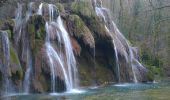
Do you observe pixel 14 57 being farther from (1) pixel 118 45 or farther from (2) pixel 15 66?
(1) pixel 118 45

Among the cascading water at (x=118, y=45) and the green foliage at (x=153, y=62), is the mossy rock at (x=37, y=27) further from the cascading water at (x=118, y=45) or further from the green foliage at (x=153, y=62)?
the green foliage at (x=153, y=62)

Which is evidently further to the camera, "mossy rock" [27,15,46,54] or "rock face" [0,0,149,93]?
"mossy rock" [27,15,46,54]

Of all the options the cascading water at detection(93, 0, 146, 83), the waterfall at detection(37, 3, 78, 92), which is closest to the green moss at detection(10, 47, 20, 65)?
the waterfall at detection(37, 3, 78, 92)

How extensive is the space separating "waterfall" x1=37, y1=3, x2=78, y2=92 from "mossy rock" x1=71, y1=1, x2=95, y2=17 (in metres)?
3.22

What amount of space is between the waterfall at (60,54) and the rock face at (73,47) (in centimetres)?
35

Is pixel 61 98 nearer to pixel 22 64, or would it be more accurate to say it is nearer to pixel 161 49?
pixel 22 64

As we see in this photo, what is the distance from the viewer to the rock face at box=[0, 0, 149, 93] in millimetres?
28188

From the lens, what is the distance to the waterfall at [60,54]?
2880 centimetres

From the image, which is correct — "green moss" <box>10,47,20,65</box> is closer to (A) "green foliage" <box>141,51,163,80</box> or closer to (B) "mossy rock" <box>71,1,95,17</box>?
(B) "mossy rock" <box>71,1,95,17</box>

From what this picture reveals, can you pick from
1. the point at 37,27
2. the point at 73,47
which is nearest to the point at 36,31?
the point at 37,27

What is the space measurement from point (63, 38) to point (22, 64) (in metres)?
4.46

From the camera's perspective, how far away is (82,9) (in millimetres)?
34750

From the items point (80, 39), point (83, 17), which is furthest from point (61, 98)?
point (83, 17)

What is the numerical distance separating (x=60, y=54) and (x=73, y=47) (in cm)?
185
